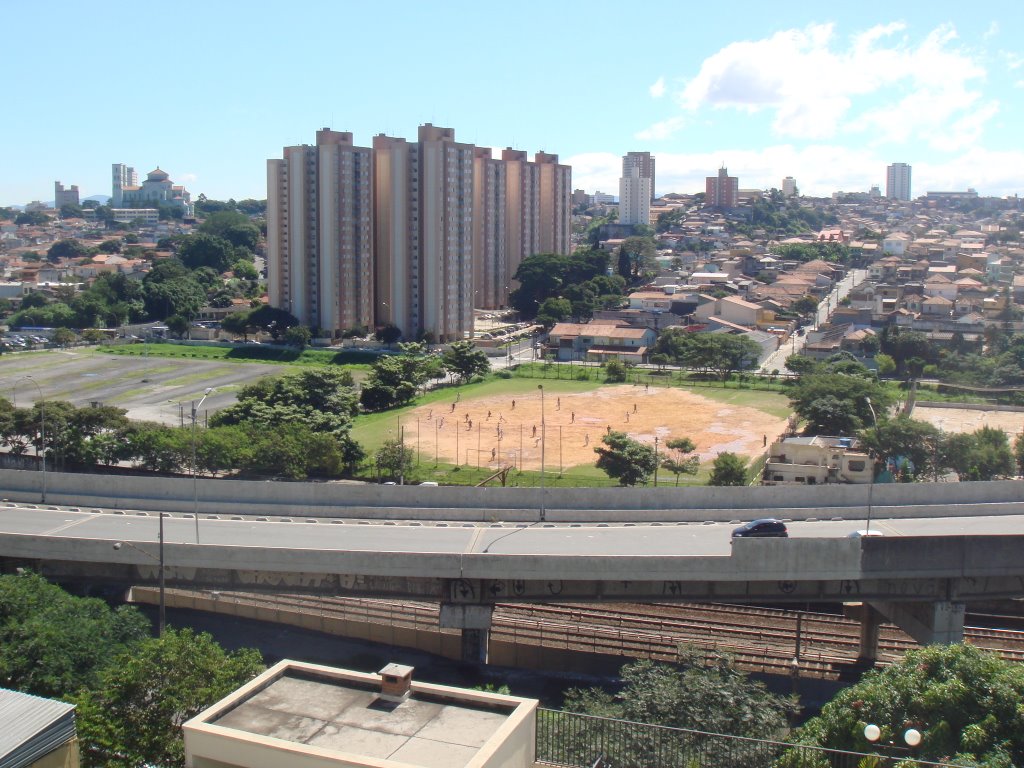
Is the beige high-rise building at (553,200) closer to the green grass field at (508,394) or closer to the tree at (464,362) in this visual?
the tree at (464,362)

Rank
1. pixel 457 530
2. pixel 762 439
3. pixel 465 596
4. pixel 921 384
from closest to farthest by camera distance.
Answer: pixel 465 596, pixel 457 530, pixel 762 439, pixel 921 384

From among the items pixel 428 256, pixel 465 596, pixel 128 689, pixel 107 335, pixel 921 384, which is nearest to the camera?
A: pixel 128 689

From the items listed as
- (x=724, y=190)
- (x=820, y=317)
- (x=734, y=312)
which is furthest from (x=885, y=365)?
(x=724, y=190)

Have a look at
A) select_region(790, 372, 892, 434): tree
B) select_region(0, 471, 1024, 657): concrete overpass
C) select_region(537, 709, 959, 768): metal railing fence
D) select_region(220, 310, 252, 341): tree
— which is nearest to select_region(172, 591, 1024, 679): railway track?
select_region(0, 471, 1024, 657): concrete overpass

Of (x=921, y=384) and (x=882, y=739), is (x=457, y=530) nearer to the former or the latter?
(x=882, y=739)

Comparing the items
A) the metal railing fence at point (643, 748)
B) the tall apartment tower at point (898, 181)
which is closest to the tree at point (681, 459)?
the metal railing fence at point (643, 748)

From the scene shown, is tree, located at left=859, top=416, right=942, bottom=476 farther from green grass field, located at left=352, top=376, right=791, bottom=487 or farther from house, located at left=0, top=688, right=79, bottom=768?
house, located at left=0, top=688, right=79, bottom=768

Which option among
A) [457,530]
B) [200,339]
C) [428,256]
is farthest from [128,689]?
[200,339]
